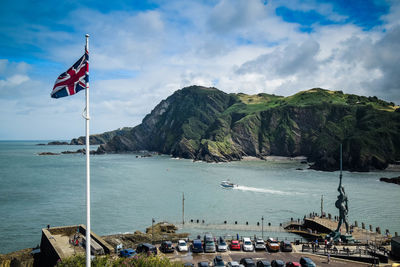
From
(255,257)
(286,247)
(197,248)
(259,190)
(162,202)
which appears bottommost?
(162,202)

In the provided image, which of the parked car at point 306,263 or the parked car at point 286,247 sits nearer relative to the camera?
the parked car at point 306,263

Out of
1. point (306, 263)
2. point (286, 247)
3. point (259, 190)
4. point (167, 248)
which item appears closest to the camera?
point (306, 263)

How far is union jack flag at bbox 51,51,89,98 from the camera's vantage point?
57.6 ft

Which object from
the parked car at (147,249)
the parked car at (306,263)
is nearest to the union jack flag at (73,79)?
the parked car at (147,249)

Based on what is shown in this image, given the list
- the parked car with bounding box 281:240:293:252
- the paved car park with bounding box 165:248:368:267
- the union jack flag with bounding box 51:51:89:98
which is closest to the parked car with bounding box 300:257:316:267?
Result: the paved car park with bounding box 165:248:368:267

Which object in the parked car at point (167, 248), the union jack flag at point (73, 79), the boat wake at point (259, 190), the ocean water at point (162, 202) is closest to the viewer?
the union jack flag at point (73, 79)

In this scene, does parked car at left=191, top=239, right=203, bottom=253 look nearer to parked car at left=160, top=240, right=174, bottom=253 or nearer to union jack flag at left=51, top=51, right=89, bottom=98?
parked car at left=160, top=240, right=174, bottom=253

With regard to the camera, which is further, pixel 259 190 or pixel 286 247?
pixel 259 190

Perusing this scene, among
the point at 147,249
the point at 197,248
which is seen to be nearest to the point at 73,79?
the point at 147,249

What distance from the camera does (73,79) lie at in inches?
694

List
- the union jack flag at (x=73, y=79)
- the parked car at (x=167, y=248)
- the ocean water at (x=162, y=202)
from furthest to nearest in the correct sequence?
the ocean water at (x=162, y=202)
the parked car at (x=167, y=248)
the union jack flag at (x=73, y=79)

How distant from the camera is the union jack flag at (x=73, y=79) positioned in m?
17.6

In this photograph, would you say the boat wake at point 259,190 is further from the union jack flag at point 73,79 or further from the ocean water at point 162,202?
the union jack flag at point 73,79

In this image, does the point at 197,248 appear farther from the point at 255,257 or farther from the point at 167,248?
the point at 255,257
